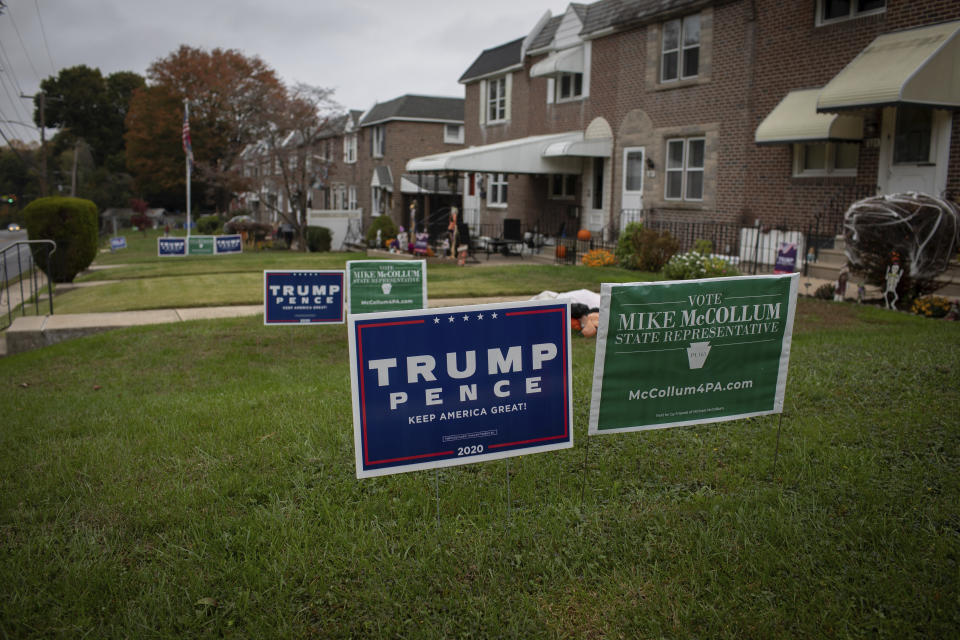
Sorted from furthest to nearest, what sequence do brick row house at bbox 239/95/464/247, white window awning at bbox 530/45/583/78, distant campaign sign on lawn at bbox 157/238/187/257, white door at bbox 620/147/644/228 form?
1. brick row house at bbox 239/95/464/247
2. distant campaign sign on lawn at bbox 157/238/187/257
3. white window awning at bbox 530/45/583/78
4. white door at bbox 620/147/644/228

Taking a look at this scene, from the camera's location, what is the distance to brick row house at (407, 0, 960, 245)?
1388 centimetres

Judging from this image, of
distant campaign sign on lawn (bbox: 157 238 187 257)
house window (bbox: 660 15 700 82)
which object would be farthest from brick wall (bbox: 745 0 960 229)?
distant campaign sign on lawn (bbox: 157 238 187 257)

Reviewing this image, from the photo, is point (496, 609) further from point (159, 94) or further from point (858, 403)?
point (159, 94)

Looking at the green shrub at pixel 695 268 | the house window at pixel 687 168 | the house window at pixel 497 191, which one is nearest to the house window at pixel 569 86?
the house window at pixel 497 191

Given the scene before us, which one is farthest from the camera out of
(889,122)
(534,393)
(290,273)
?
(889,122)

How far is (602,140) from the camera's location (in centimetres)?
2333

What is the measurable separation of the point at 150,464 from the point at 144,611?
1.97 meters

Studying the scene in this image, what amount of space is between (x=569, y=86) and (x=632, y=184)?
5.19m

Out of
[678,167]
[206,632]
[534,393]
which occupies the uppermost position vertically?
[678,167]

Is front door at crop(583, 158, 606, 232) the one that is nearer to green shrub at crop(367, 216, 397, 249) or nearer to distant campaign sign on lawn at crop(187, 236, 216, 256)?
green shrub at crop(367, 216, 397, 249)

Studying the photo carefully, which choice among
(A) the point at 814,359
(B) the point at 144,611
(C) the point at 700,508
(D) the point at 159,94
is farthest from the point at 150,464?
(D) the point at 159,94

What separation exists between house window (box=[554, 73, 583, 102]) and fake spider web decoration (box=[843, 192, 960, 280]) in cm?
1482

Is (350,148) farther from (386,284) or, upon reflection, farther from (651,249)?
(386,284)

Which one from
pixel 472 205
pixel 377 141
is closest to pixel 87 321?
pixel 472 205
